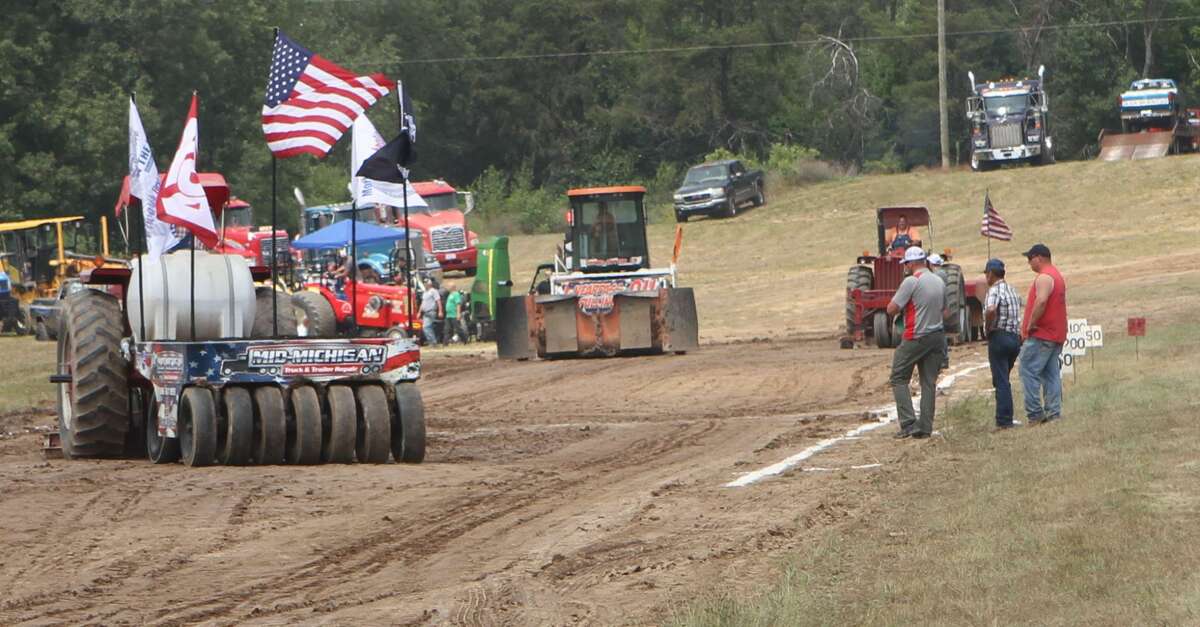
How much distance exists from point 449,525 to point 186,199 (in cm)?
498

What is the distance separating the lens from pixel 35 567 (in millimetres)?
10547

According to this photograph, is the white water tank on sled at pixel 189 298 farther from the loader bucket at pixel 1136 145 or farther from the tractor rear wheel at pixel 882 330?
the loader bucket at pixel 1136 145

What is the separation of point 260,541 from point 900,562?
13.3 feet

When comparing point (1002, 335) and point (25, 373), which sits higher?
point (1002, 335)

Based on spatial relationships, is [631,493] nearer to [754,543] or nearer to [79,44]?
[754,543]

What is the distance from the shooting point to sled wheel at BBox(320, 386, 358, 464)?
15242 mm

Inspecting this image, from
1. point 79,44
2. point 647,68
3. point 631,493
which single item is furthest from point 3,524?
point 647,68

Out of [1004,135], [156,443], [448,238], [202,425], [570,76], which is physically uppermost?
[570,76]

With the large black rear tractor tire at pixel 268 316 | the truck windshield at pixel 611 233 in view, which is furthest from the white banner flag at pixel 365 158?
the truck windshield at pixel 611 233

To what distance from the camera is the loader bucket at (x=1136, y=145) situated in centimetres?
6250

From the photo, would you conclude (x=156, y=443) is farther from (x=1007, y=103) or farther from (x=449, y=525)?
(x=1007, y=103)

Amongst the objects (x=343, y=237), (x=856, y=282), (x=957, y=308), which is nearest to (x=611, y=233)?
(x=856, y=282)

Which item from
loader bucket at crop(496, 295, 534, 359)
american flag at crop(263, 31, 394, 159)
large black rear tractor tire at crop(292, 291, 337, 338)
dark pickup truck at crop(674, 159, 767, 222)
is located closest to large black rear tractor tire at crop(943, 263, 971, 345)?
loader bucket at crop(496, 295, 534, 359)

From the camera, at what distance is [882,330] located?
1126 inches
